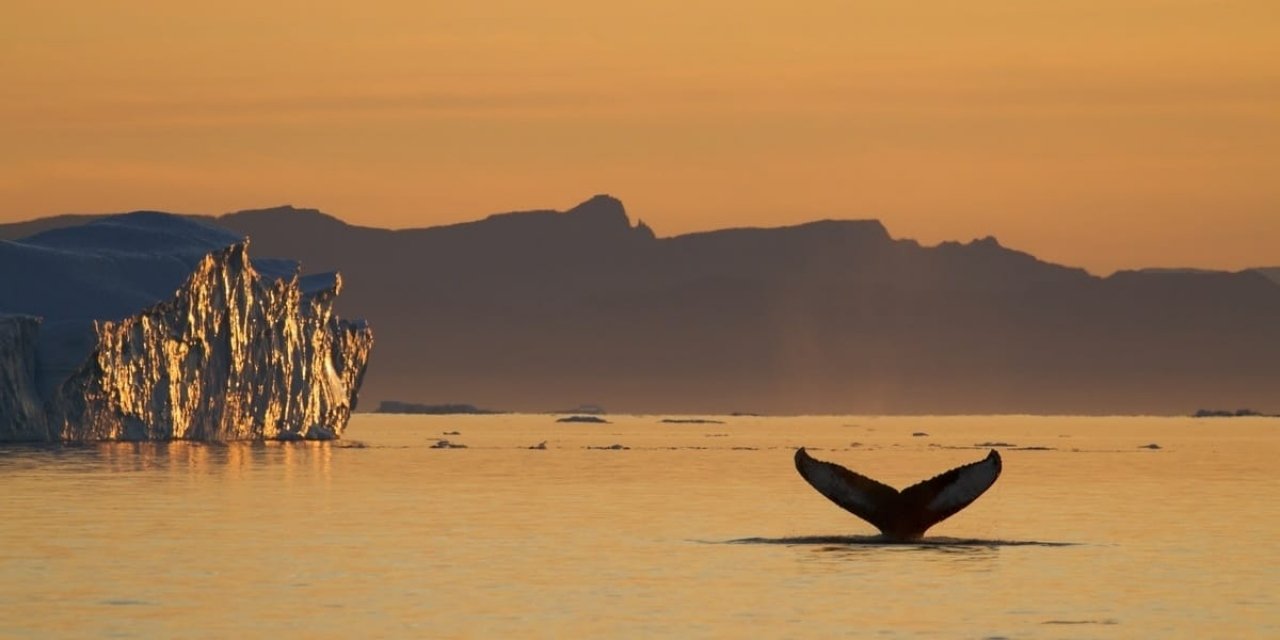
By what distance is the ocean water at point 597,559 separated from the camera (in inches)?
1449

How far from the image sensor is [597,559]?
4888 cm

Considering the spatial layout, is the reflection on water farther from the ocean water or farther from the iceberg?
the iceberg

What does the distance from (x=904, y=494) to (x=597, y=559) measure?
896 centimetres

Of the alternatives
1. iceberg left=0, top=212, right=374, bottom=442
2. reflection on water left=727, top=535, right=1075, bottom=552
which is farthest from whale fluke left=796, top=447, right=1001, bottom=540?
iceberg left=0, top=212, right=374, bottom=442

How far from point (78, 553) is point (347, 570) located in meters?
6.70

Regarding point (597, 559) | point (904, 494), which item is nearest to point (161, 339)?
point (904, 494)

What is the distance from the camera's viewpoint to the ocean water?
36.8 m

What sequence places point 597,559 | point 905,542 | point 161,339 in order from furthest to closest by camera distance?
point 161,339
point 905,542
point 597,559

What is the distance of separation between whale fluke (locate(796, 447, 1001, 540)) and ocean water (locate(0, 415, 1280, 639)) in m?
0.77

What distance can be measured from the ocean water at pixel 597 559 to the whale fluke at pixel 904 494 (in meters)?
0.77

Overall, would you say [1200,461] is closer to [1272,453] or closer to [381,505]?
[1272,453]

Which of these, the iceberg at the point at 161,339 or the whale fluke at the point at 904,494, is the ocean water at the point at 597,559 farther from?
the iceberg at the point at 161,339

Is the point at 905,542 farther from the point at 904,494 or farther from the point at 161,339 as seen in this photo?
the point at 161,339

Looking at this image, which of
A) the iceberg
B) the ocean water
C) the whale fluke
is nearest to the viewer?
the ocean water
